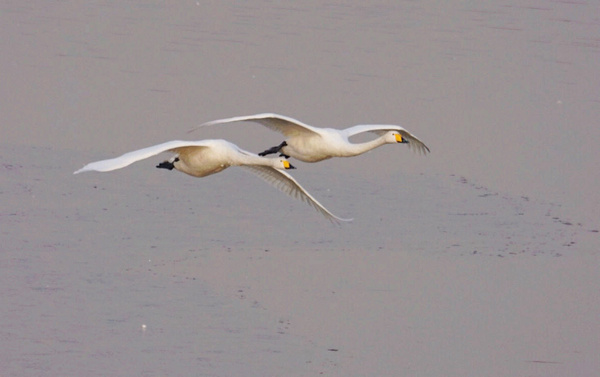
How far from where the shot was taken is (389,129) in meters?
15.6

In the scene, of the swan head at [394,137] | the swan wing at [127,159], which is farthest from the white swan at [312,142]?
the swan wing at [127,159]

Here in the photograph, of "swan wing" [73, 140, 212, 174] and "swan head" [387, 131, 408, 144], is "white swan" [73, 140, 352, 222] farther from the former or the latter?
"swan head" [387, 131, 408, 144]

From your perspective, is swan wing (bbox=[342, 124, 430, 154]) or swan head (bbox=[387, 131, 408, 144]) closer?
swan wing (bbox=[342, 124, 430, 154])

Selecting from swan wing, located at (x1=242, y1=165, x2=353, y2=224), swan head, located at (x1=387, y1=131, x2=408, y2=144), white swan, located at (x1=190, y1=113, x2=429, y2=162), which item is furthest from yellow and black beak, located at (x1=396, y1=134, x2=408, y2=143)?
swan wing, located at (x1=242, y1=165, x2=353, y2=224)

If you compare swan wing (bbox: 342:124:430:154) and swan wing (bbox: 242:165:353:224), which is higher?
swan wing (bbox: 342:124:430:154)

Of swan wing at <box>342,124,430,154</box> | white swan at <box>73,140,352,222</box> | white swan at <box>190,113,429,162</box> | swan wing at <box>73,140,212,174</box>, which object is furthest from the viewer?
swan wing at <box>342,124,430,154</box>

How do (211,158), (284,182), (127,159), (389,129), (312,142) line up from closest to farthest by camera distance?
(127,159) → (211,158) → (312,142) → (284,182) → (389,129)

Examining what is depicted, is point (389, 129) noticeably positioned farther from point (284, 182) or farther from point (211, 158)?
point (211, 158)

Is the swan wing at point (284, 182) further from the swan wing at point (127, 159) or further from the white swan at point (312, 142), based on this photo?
the swan wing at point (127, 159)

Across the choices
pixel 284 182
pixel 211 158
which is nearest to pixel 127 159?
pixel 211 158

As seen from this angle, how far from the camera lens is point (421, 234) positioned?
52.6 feet

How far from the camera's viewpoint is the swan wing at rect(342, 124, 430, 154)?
15.4m

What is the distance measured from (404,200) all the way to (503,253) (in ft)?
4.98

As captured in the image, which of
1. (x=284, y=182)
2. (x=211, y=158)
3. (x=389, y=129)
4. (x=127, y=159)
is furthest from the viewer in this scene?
(x=389, y=129)
